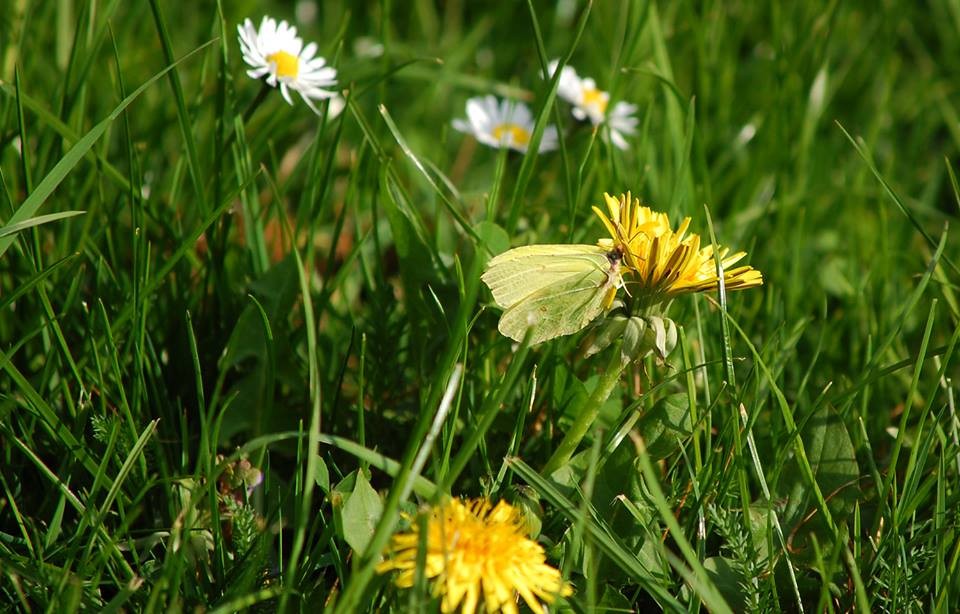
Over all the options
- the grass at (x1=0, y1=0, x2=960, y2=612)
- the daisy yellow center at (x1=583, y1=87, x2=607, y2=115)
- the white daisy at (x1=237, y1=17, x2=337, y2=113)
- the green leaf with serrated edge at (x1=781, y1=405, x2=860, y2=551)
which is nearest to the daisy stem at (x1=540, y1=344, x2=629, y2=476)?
the grass at (x1=0, y1=0, x2=960, y2=612)

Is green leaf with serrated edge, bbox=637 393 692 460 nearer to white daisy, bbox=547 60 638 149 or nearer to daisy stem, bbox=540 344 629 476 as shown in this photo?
daisy stem, bbox=540 344 629 476

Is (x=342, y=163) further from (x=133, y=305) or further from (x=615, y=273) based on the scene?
(x=615, y=273)

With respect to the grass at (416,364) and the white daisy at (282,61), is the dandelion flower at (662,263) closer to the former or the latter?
the grass at (416,364)

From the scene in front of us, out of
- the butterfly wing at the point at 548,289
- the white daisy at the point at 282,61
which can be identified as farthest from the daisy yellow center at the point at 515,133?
the butterfly wing at the point at 548,289

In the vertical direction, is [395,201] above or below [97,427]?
above

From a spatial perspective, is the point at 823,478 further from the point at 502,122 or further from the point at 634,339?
the point at 502,122

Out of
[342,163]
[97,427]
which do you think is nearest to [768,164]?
[342,163]

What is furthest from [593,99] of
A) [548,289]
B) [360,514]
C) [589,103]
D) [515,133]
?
[360,514]
